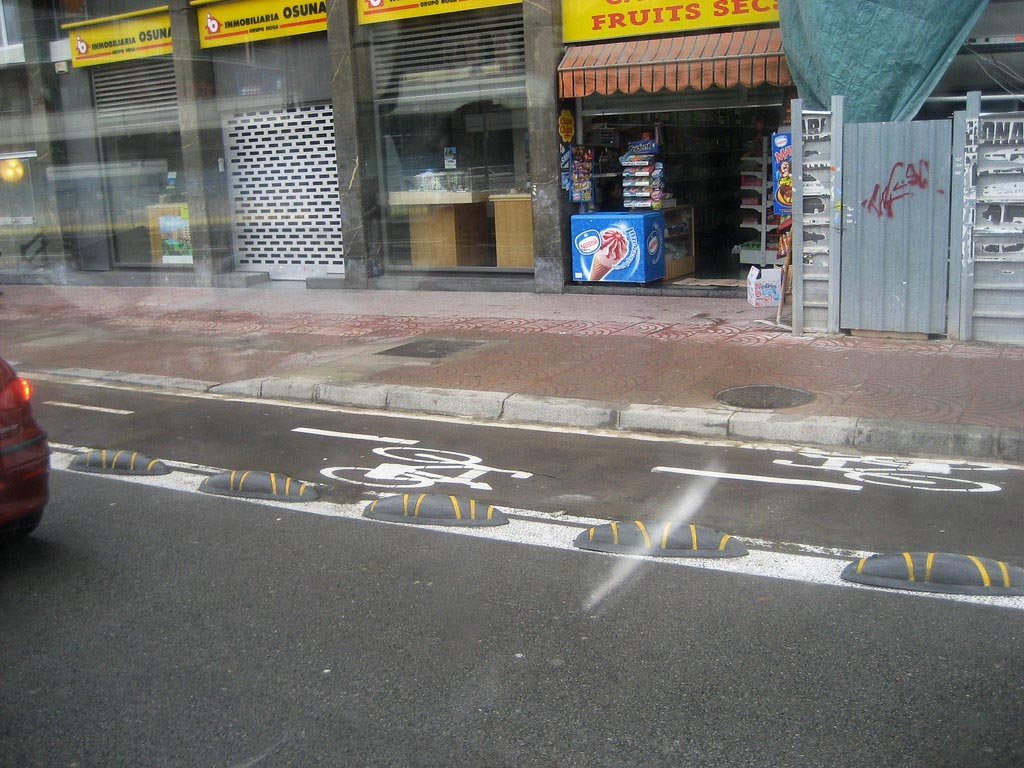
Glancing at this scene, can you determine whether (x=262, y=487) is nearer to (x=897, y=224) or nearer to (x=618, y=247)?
(x=897, y=224)

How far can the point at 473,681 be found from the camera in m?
4.29

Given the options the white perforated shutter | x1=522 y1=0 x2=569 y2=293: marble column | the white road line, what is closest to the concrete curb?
the white road line

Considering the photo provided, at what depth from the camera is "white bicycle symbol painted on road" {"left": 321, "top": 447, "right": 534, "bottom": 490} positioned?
711cm

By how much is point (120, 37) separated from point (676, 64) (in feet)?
35.3

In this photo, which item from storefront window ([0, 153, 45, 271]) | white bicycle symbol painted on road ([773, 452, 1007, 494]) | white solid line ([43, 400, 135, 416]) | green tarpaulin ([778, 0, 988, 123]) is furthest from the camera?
storefront window ([0, 153, 45, 271])

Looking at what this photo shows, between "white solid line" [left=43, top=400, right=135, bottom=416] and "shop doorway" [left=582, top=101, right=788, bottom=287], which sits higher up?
"shop doorway" [left=582, top=101, right=788, bottom=287]

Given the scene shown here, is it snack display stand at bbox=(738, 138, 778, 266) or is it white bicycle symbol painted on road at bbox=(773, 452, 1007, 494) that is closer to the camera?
white bicycle symbol painted on road at bbox=(773, 452, 1007, 494)

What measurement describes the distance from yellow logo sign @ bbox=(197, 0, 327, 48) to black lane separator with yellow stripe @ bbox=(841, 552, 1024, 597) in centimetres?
1381

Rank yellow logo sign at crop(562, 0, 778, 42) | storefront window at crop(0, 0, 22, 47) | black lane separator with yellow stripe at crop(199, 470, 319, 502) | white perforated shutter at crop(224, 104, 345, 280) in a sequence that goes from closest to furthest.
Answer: black lane separator with yellow stripe at crop(199, 470, 319, 502)
yellow logo sign at crop(562, 0, 778, 42)
white perforated shutter at crop(224, 104, 345, 280)
storefront window at crop(0, 0, 22, 47)

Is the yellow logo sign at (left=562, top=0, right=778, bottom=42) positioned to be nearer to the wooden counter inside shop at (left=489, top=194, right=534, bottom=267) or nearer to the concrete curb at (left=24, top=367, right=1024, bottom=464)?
the wooden counter inside shop at (left=489, top=194, right=534, bottom=267)

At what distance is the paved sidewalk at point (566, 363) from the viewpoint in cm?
788

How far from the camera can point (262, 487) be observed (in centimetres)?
698

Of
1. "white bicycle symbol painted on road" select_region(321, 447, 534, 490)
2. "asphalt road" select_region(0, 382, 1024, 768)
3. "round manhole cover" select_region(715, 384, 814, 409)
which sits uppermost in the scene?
"round manhole cover" select_region(715, 384, 814, 409)

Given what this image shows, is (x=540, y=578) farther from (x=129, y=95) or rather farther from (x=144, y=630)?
(x=129, y=95)
